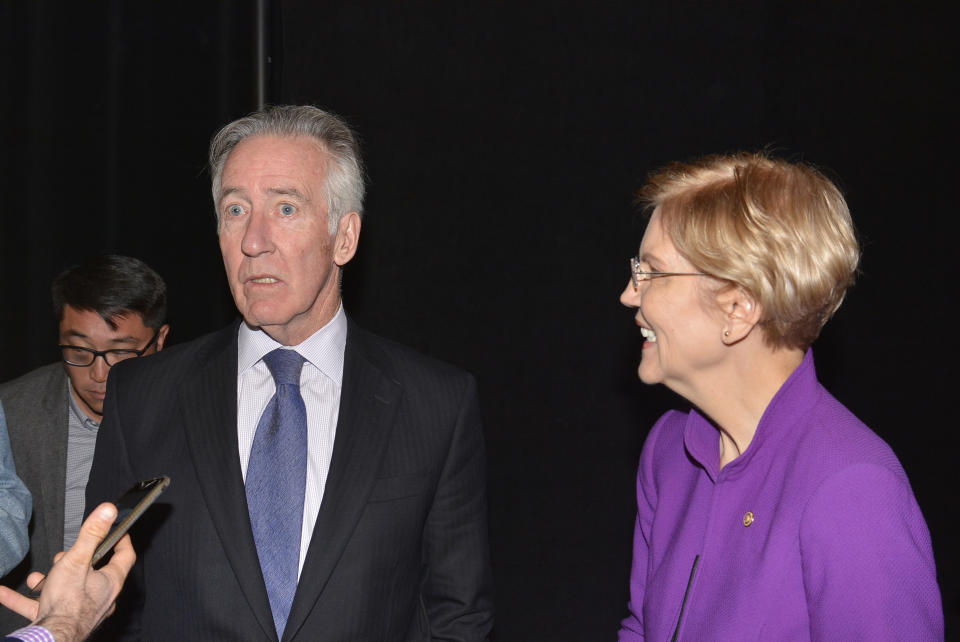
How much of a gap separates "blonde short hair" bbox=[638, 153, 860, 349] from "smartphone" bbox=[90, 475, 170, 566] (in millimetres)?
Answer: 1013

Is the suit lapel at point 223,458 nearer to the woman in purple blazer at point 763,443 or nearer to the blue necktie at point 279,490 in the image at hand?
the blue necktie at point 279,490

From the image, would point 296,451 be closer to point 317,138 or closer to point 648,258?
point 317,138

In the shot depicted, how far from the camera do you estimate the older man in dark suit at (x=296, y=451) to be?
172cm

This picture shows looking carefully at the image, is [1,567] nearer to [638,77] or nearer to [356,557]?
[356,557]

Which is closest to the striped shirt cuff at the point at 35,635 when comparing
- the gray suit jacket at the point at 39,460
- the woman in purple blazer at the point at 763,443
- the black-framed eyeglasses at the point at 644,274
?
the woman in purple blazer at the point at 763,443

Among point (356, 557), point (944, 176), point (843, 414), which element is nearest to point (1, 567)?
point (356, 557)

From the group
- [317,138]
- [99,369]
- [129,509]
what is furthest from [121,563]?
[99,369]

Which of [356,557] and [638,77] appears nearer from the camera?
[356,557]

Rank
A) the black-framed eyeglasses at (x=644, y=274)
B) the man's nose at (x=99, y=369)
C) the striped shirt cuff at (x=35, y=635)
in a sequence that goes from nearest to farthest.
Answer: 1. the striped shirt cuff at (x=35, y=635)
2. the black-framed eyeglasses at (x=644, y=274)
3. the man's nose at (x=99, y=369)

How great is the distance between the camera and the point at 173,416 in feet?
6.03

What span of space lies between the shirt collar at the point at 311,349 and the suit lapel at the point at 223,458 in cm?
3

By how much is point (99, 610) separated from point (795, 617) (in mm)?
1121

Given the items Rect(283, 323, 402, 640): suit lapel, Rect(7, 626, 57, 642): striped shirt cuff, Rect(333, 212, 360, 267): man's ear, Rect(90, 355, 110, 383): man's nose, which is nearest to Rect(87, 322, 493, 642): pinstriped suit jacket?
Rect(283, 323, 402, 640): suit lapel

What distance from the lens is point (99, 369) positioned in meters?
2.63
